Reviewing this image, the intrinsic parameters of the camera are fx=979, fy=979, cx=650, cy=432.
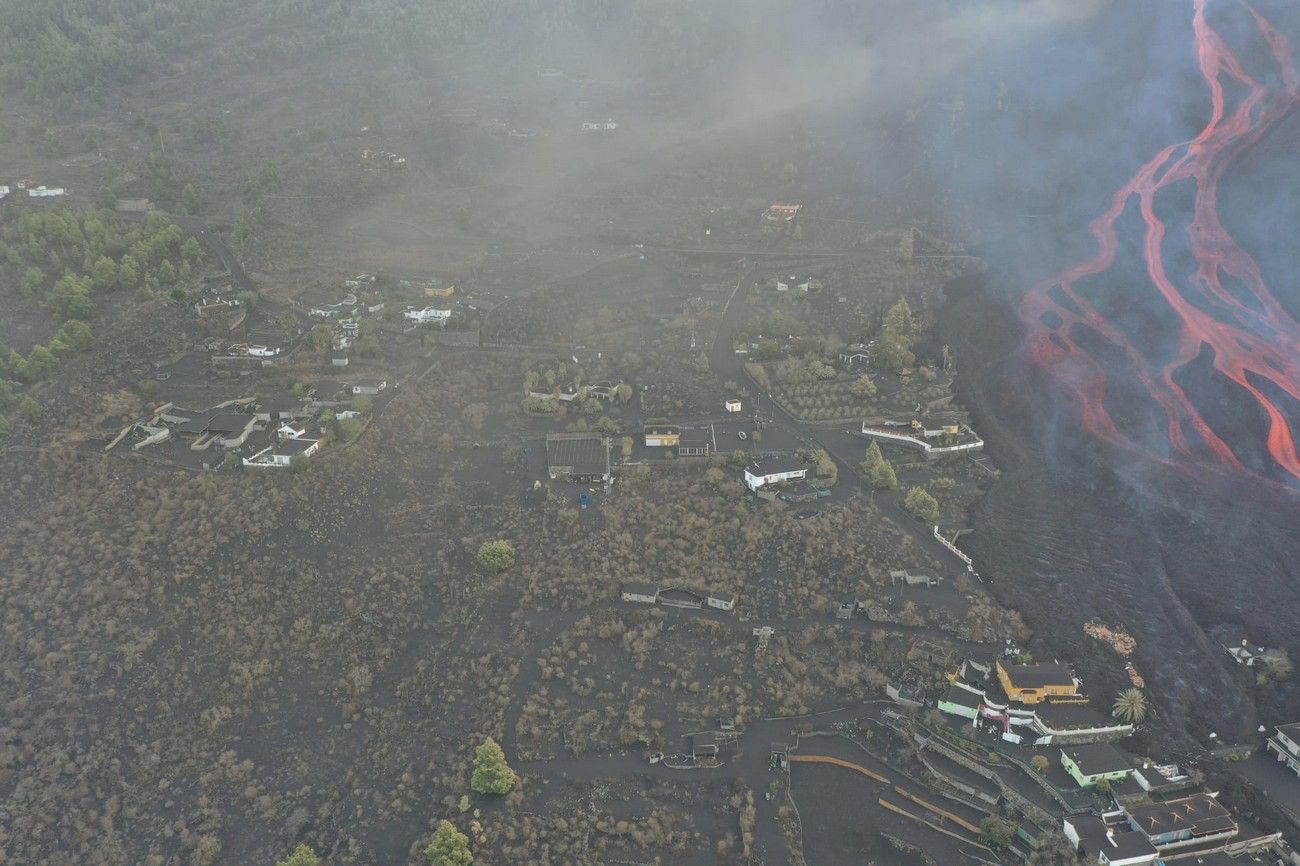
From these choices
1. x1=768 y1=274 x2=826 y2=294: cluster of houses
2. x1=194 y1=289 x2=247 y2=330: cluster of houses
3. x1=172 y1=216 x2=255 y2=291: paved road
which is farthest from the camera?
x1=768 y1=274 x2=826 y2=294: cluster of houses

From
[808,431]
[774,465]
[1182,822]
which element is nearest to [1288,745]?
[1182,822]

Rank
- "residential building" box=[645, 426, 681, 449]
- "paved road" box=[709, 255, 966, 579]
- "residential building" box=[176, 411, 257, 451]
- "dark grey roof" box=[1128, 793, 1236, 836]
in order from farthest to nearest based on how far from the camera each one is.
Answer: "residential building" box=[645, 426, 681, 449] < "residential building" box=[176, 411, 257, 451] < "paved road" box=[709, 255, 966, 579] < "dark grey roof" box=[1128, 793, 1236, 836]

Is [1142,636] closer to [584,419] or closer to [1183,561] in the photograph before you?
[1183,561]

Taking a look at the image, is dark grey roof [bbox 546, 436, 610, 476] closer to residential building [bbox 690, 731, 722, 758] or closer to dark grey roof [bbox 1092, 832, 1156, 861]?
residential building [bbox 690, 731, 722, 758]

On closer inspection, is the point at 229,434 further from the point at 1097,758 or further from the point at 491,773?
the point at 1097,758

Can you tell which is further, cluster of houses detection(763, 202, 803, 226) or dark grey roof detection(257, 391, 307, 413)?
cluster of houses detection(763, 202, 803, 226)

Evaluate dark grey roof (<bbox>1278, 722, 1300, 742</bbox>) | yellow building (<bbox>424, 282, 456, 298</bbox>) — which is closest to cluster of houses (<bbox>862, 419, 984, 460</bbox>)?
dark grey roof (<bbox>1278, 722, 1300, 742</bbox>)

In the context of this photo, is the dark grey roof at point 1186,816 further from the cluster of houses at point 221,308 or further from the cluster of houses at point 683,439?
the cluster of houses at point 221,308
